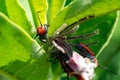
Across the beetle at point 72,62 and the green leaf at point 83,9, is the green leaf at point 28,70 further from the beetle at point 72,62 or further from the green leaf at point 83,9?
the green leaf at point 83,9

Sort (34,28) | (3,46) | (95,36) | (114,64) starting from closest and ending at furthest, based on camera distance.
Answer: (3,46) → (34,28) → (95,36) → (114,64)

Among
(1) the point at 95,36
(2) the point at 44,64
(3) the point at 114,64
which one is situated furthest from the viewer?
(3) the point at 114,64

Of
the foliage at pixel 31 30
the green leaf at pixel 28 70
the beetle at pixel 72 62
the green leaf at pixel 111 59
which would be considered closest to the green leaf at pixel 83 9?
the foliage at pixel 31 30

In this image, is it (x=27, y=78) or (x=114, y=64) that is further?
(x=114, y=64)

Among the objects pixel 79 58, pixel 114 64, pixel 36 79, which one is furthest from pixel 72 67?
pixel 114 64

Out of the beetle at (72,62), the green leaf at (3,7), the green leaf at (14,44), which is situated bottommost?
the beetle at (72,62)

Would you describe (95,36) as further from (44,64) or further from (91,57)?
(44,64)

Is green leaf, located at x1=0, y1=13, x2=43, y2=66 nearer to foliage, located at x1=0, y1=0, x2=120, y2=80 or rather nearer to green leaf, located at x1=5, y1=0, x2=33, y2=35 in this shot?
foliage, located at x1=0, y1=0, x2=120, y2=80
